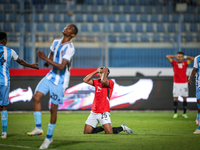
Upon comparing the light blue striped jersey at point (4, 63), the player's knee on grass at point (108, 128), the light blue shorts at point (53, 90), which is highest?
the light blue striped jersey at point (4, 63)

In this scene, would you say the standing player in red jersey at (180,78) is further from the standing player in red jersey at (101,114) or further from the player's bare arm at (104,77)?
the player's bare arm at (104,77)

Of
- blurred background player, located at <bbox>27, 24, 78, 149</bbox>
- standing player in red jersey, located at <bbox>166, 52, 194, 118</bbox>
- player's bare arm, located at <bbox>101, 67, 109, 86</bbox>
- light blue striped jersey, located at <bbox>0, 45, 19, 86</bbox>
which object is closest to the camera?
blurred background player, located at <bbox>27, 24, 78, 149</bbox>

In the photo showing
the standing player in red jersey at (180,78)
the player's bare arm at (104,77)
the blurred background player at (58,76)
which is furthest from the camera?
the standing player in red jersey at (180,78)

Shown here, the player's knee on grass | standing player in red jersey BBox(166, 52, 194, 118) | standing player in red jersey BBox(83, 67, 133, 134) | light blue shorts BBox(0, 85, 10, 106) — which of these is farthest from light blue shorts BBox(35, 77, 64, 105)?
standing player in red jersey BBox(166, 52, 194, 118)

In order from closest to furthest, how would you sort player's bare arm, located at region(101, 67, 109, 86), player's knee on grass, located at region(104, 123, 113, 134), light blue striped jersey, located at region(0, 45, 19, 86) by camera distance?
light blue striped jersey, located at region(0, 45, 19, 86) → player's knee on grass, located at region(104, 123, 113, 134) → player's bare arm, located at region(101, 67, 109, 86)

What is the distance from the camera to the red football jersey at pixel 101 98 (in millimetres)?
6461

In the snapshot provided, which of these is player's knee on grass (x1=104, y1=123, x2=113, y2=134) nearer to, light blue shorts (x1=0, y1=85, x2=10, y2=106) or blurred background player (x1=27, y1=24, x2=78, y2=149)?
blurred background player (x1=27, y1=24, x2=78, y2=149)

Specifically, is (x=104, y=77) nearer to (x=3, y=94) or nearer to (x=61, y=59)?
(x=61, y=59)

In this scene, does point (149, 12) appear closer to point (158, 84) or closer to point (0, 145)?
point (158, 84)

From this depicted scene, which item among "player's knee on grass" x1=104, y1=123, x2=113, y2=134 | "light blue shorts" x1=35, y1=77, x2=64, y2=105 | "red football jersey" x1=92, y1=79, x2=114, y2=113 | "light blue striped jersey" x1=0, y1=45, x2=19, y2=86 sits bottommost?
"player's knee on grass" x1=104, y1=123, x2=113, y2=134

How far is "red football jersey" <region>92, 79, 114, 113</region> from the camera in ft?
21.2

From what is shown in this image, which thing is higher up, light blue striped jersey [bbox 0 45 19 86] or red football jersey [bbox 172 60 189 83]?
light blue striped jersey [bbox 0 45 19 86]

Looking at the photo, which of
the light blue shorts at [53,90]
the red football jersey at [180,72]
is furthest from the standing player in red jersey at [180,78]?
the light blue shorts at [53,90]

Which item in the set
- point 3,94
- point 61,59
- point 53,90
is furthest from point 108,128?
point 3,94
